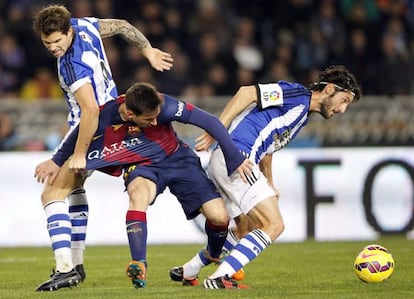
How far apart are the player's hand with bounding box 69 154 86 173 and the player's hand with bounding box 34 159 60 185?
32 centimetres

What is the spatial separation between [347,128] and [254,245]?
7.61m

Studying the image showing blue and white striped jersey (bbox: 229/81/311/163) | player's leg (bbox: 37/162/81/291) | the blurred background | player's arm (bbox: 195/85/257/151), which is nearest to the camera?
player's leg (bbox: 37/162/81/291)

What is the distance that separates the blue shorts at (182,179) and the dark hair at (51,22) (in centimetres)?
119

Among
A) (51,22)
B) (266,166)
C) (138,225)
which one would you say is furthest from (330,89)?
(51,22)

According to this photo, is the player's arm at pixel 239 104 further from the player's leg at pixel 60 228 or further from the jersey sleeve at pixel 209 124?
the player's leg at pixel 60 228

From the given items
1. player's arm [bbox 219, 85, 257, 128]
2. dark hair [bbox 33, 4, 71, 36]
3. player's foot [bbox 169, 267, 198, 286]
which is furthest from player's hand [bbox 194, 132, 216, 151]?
dark hair [bbox 33, 4, 71, 36]

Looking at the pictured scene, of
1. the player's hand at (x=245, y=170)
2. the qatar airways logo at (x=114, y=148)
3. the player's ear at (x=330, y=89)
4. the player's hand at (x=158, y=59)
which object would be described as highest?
the player's hand at (x=158, y=59)

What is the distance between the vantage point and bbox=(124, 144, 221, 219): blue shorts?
29.9ft

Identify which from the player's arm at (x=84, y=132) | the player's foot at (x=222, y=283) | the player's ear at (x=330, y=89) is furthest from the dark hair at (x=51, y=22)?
the player's foot at (x=222, y=283)

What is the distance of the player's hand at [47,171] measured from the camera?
9.13 m

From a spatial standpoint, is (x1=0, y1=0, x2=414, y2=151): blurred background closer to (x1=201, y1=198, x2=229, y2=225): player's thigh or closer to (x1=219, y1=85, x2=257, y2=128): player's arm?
(x1=219, y1=85, x2=257, y2=128): player's arm

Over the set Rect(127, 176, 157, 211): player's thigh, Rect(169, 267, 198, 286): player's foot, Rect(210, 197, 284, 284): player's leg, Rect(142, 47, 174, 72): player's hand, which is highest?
Rect(142, 47, 174, 72): player's hand

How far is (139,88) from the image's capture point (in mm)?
8633

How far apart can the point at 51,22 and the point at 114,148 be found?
1.06 m
